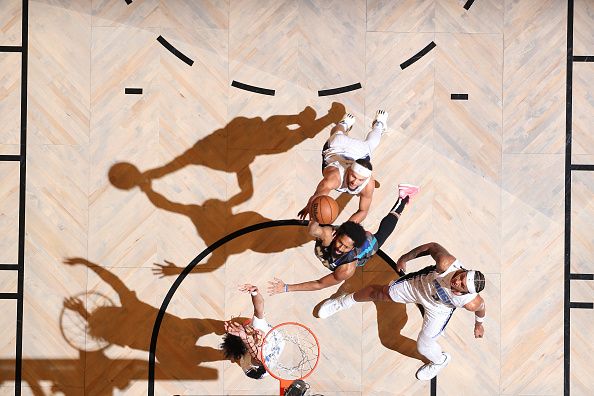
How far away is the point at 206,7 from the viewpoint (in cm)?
588

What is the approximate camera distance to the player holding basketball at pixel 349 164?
16.0 ft

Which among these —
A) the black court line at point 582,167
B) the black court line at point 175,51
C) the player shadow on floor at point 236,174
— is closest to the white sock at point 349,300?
the player shadow on floor at point 236,174

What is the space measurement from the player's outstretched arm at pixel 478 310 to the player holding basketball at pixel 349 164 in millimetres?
1220

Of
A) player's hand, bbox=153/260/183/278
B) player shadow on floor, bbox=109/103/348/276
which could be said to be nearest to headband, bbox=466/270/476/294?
player shadow on floor, bbox=109/103/348/276

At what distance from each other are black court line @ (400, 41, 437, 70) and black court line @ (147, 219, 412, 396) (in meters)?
1.89

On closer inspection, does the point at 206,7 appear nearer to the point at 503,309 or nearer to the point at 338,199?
the point at 338,199

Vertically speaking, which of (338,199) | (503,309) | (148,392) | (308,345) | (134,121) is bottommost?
(148,392)

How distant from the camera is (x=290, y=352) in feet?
18.6

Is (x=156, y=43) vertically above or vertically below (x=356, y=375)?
above

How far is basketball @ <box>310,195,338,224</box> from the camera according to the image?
181 inches

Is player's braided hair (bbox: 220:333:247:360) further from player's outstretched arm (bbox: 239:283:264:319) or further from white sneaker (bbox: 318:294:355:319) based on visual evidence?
white sneaker (bbox: 318:294:355:319)

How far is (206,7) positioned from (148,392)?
13.0ft

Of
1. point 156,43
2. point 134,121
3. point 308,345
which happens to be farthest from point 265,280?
point 156,43

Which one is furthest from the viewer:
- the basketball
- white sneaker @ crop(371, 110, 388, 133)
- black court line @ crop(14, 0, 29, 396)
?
black court line @ crop(14, 0, 29, 396)
